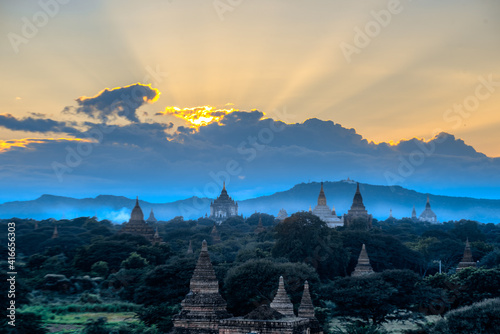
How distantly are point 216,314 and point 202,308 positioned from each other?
0.83m

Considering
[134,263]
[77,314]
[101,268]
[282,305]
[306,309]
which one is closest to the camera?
[282,305]

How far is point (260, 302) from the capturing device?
190 feet

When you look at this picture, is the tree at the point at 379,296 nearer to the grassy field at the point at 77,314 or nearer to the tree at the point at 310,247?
the grassy field at the point at 77,314

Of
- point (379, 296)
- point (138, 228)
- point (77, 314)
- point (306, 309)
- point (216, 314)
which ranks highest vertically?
point (138, 228)

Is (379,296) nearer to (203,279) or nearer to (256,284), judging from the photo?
(256,284)

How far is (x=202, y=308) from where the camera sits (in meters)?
40.4

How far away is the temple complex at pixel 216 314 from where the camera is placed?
36.2m

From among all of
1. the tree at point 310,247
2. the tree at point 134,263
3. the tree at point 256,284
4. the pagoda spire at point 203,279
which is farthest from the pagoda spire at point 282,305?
the tree at point 134,263

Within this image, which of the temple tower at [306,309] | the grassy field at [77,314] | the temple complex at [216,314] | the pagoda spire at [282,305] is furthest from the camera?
the grassy field at [77,314]

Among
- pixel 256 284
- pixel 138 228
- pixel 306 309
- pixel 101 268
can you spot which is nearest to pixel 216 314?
pixel 306 309

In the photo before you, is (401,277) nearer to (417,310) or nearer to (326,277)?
(417,310)

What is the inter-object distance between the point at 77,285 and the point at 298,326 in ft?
164

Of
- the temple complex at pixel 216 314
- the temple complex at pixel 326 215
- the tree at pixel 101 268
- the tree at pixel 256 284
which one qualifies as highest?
the temple complex at pixel 326 215

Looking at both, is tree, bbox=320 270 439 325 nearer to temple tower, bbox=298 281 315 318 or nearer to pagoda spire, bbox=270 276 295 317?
temple tower, bbox=298 281 315 318
